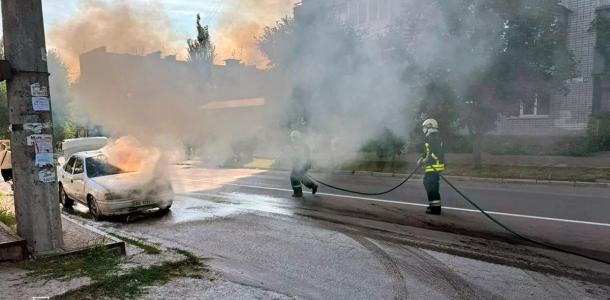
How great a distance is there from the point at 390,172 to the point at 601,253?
9686 mm

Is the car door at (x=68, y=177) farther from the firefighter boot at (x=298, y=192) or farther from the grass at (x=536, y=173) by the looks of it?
the grass at (x=536, y=173)

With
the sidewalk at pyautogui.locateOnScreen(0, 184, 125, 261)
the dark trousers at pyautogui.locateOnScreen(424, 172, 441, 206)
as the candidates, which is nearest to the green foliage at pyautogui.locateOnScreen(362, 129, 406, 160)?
the dark trousers at pyautogui.locateOnScreen(424, 172, 441, 206)

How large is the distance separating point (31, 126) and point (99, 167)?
13.8 ft

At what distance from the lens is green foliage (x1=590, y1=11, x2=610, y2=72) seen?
15.1 metres

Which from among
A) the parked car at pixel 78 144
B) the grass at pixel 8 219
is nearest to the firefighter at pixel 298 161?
the grass at pixel 8 219

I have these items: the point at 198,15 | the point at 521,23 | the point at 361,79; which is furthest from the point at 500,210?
the point at 198,15

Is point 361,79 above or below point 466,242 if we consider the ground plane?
above

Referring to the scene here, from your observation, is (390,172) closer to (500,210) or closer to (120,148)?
(500,210)

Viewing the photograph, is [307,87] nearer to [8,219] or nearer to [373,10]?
[373,10]

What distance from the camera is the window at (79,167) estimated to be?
360 inches

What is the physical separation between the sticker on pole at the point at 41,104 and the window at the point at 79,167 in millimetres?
4235

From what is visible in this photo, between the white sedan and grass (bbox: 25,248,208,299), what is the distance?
122 inches

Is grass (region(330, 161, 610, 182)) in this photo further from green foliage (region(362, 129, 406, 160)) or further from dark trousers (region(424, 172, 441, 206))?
dark trousers (region(424, 172, 441, 206))

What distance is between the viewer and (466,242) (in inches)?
234
